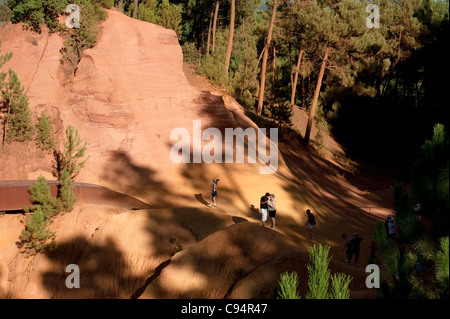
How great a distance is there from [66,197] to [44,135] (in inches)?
211

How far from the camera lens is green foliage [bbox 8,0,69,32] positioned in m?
25.7

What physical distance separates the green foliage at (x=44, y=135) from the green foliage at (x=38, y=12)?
307 inches

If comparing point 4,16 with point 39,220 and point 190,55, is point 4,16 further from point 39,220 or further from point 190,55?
point 39,220

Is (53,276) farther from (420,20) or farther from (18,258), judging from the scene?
(420,20)

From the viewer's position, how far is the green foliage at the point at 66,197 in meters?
18.0

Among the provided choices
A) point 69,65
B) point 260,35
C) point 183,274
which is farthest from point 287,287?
point 260,35

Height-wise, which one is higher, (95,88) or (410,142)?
(95,88)

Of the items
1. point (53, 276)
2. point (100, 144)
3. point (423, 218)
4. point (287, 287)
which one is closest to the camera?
point (287, 287)

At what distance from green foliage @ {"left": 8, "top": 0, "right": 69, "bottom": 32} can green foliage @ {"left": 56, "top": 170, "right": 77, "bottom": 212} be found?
43.1 feet

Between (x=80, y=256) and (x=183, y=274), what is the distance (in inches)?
210

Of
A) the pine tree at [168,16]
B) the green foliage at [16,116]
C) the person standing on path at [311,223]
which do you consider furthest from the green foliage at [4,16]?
the person standing on path at [311,223]

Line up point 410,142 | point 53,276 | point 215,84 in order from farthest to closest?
point 410,142, point 215,84, point 53,276

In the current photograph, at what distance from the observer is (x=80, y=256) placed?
17.1 metres

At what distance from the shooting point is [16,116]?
21016mm
